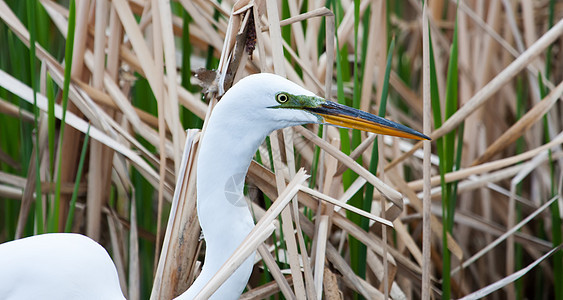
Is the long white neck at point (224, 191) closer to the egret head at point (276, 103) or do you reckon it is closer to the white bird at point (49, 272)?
the egret head at point (276, 103)

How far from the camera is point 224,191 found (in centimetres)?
83

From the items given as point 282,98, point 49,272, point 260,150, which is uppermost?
point 260,150

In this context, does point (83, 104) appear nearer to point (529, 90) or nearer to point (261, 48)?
point (261, 48)

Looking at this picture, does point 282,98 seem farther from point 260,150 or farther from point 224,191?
point 260,150

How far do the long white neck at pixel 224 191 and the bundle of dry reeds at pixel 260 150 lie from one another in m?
0.08

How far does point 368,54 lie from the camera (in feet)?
4.30

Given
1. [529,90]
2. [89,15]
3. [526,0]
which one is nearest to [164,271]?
[89,15]

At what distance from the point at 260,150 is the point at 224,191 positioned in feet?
1.13

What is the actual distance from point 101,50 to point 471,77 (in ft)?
3.70

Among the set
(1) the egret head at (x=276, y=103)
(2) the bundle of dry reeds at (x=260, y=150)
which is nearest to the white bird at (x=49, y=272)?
(2) the bundle of dry reeds at (x=260, y=150)

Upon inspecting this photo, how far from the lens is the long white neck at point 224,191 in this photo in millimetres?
811

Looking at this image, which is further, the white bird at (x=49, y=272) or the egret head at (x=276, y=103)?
the white bird at (x=49, y=272)

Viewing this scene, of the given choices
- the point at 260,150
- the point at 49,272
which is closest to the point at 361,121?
the point at 260,150

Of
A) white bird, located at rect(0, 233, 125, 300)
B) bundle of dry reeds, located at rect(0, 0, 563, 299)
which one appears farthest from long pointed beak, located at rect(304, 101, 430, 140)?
white bird, located at rect(0, 233, 125, 300)
